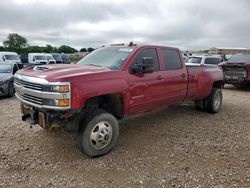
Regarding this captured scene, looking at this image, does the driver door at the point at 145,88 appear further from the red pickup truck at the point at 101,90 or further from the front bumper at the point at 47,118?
the front bumper at the point at 47,118

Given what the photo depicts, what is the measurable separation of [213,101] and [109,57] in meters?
3.71

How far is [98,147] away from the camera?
13.8 ft

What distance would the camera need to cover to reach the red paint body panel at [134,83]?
12.5 ft

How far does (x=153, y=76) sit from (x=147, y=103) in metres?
0.56

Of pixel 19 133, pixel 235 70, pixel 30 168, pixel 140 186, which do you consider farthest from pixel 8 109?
pixel 235 70

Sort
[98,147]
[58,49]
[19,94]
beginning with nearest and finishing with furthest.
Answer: [98,147], [19,94], [58,49]

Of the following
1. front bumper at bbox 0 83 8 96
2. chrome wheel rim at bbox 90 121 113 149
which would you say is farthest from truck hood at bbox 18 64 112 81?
front bumper at bbox 0 83 8 96

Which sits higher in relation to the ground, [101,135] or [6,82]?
[6,82]

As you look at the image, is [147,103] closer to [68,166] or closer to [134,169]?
[134,169]

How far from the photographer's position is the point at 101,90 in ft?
13.2

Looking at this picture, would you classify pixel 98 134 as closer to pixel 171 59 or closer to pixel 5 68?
pixel 171 59

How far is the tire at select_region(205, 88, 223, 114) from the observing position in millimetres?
7152

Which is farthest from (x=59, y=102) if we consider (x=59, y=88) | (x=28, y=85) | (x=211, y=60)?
(x=211, y=60)

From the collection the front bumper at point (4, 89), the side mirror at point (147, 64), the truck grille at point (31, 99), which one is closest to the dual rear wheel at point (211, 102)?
the side mirror at point (147, 64)
